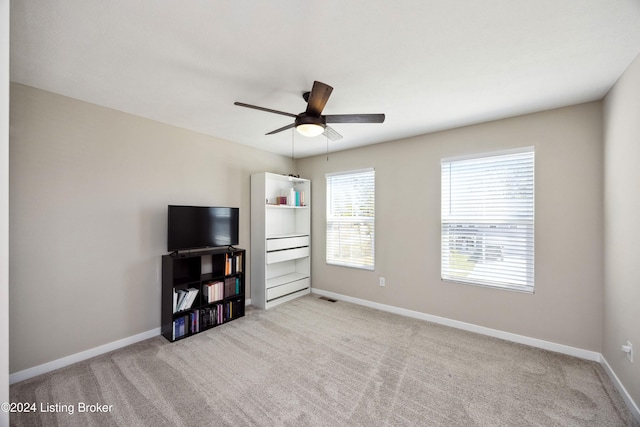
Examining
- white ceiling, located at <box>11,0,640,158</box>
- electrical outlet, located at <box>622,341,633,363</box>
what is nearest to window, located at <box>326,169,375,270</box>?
white ceiling, located at <box>11,0,640,158</box>

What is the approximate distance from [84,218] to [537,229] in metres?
4.66

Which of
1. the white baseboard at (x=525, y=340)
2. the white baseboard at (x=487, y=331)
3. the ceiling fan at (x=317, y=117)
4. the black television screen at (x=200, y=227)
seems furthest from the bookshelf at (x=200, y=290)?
the ceiling fan at (x=317, y=117)

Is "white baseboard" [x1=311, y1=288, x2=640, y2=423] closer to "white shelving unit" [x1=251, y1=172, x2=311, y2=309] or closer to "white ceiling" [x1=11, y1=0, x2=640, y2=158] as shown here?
"white shelving unit" [x1=251, y1=172, x2=311, y2=309]

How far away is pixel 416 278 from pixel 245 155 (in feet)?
10.4

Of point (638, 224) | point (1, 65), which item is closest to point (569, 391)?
point (638, 224)

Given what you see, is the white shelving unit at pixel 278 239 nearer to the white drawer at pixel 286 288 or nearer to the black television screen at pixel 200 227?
the white drawer at pixel 286 288

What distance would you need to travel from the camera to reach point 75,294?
2502mm

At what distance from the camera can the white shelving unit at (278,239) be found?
3963 millimetres

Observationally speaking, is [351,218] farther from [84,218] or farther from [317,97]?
[84,218]

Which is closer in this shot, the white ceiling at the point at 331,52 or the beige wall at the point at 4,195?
the beige wall at the point at 4,195

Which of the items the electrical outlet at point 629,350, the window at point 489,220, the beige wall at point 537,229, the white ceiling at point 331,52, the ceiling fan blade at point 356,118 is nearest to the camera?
the white ceiling at point 331,52

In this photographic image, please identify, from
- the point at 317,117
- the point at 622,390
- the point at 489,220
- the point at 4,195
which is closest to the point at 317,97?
the point at 317,117

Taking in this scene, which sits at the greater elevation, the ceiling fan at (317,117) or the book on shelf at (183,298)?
the ceiling fan at (317,117)

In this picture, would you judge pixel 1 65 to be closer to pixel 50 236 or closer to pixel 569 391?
pixel 50 236
